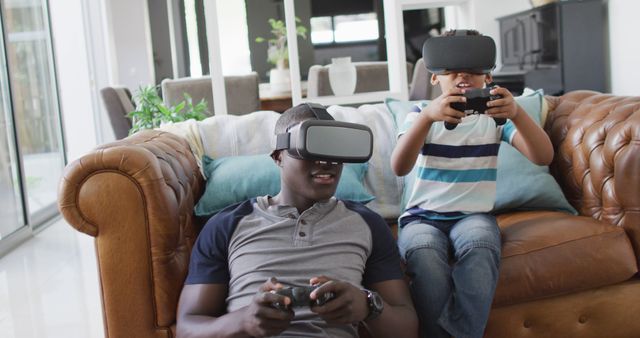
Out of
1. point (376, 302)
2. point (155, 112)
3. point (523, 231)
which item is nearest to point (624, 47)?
point (155, 112)

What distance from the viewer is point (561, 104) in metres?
2.42

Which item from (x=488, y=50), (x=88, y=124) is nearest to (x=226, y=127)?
(x=488, y=50)

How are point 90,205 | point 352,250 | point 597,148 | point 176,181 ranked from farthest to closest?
point 597,148 → point 176,181 → point 90,205 → point 352,250

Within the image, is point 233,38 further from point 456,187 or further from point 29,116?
point 456,187

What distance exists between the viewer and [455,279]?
67.6 inches

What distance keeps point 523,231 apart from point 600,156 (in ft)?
1.18

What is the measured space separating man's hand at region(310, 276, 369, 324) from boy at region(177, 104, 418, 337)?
0.06 meters

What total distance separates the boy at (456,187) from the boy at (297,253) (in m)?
0.24

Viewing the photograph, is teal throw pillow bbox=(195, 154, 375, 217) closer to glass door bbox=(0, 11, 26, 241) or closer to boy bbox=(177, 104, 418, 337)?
boy bbox=(177, 104, 418, 337)

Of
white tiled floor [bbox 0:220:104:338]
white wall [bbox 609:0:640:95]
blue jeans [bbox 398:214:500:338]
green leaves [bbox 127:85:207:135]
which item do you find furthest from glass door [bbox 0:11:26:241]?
white wall [bbox 609:0:640:95]

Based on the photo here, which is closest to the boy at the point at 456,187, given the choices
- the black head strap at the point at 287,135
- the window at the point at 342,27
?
the black head strap at the point at 287,135

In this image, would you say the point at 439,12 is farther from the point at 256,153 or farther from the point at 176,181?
the point at 176,181

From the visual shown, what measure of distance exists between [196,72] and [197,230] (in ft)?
23.2

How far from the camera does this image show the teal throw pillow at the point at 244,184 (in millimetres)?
1990
